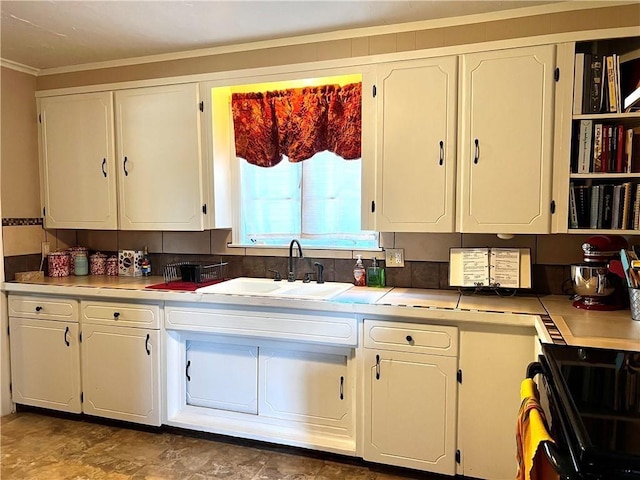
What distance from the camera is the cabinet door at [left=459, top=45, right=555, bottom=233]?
88.5 inches

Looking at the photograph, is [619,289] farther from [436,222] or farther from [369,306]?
[369,306]

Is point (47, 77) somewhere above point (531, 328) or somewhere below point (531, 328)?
above

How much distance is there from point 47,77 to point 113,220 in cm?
114

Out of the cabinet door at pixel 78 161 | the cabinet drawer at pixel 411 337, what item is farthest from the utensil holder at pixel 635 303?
the cabinet door at pixel 78 161

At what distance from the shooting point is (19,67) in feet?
10.4

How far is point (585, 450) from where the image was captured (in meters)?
0.87

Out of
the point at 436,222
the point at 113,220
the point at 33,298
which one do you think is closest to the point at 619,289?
the point at 436,222

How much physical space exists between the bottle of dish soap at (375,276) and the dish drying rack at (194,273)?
960 mm

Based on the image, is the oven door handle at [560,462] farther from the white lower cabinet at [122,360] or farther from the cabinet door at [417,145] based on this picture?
the white lower cabinet at [122,360]

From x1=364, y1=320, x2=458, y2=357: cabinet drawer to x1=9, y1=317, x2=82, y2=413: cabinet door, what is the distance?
1866 mm

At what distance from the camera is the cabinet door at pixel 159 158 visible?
114 inches

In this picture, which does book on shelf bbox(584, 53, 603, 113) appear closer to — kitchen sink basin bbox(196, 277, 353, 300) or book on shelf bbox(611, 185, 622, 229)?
book on shelf bbox(611, 185, 622, 229)

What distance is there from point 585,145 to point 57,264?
329 centimetres

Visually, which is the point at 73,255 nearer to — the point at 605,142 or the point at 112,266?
the point at 112,266
